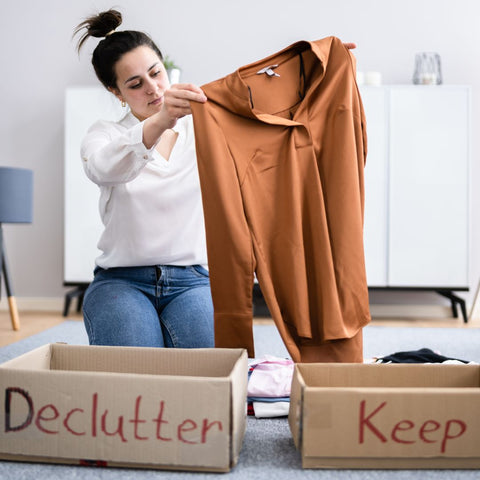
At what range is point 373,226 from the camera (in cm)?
313

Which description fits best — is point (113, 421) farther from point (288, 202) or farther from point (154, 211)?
point (154, 211)

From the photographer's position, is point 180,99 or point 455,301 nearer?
point 180,99

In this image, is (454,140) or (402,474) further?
(454,140)

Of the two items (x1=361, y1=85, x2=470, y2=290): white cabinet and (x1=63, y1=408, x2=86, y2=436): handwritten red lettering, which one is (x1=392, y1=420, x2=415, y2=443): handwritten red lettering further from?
(x1=361, y1=85, x2=470, y2=290): white cabinet

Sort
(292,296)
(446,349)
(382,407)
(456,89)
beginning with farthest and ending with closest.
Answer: (456,89)
(446,349)
(292,296)
(382,407)

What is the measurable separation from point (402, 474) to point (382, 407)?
131 millimetres

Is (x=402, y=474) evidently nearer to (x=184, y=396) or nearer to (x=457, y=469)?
(x=457, y=469)

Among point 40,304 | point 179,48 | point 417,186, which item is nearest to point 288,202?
point 417,186

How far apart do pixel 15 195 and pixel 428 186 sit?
2.32 metres

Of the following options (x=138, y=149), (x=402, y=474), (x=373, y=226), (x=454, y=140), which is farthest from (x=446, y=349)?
(x=138, y=149)

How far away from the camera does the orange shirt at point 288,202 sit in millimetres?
1132

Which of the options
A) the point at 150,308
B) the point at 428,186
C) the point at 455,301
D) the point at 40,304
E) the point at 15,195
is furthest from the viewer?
the point at 40,304

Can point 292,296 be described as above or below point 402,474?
above

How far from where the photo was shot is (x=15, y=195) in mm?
2766
